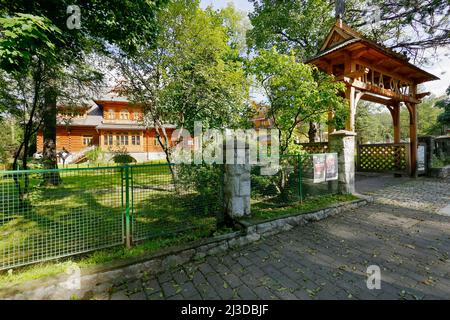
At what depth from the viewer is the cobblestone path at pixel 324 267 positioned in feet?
8.04

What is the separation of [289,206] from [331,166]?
1618 millimetres

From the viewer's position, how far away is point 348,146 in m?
5.77

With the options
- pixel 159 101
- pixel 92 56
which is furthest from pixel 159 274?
pixel 92 56

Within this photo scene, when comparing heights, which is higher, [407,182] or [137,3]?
[137,3]

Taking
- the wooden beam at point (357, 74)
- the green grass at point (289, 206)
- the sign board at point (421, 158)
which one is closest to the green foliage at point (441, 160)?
the sign board at point (421, 158)

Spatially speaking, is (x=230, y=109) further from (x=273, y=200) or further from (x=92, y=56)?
(x=92, y=56)

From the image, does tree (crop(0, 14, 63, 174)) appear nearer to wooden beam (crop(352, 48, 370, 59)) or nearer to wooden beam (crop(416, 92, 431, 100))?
wooden beam (crop(352, 48, 370, 59))

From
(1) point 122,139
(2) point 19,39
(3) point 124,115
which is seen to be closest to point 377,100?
(2) point 19,39

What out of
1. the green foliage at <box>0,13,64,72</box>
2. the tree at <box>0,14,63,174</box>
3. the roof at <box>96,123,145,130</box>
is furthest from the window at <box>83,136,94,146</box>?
the green foliage at <box>0,13,64,72</box>

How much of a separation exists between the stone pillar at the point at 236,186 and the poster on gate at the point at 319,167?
2017mm

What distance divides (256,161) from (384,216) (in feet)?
10.0

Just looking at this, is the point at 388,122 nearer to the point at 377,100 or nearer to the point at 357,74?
the point at 377,100

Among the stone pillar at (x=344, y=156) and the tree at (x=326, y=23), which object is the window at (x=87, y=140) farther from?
the stone pillar at (x=344, y=156)

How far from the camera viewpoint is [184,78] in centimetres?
716
